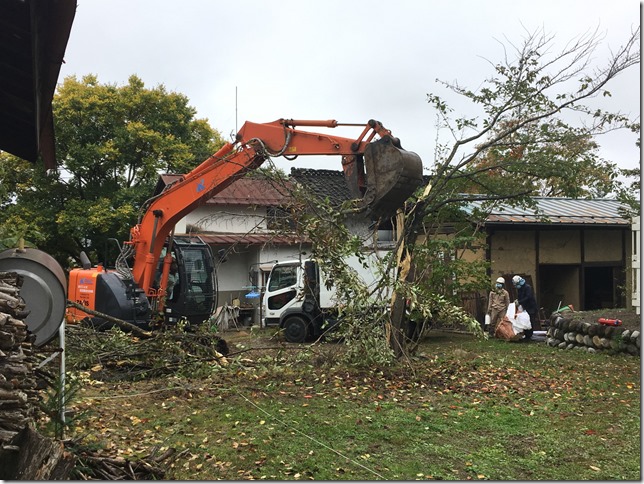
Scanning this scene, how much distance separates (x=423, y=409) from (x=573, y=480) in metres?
2.21

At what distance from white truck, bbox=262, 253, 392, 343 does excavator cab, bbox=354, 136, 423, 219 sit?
5.79m

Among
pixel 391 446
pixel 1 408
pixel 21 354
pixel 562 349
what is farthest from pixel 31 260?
pixel 562 349

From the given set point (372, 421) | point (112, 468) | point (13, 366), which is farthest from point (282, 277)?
point (13, 366)

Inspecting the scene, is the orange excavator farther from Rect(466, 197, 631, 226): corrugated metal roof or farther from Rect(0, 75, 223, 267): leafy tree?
Rect(0, 75, 223, 267): leafy tree

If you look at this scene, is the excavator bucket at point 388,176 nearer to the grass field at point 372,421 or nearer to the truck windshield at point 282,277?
the grass field at point 372,421

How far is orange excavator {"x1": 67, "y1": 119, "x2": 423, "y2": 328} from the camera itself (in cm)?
763

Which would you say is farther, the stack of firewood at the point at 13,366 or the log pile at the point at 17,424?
the stack of firewood at the point at 13,366

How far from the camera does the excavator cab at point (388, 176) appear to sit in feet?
24.3

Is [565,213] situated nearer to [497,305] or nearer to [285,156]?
[497,305]

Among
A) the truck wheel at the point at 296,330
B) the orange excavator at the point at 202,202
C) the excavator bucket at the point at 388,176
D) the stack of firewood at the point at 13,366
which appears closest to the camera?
the stack of firewood at the point at 13,366

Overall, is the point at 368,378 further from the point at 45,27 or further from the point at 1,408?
the point at 45,27

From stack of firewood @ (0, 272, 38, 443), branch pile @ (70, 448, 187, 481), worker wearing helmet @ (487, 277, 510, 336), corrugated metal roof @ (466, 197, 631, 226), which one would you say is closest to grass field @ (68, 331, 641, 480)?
branch pile @ (70, 448, 187, 481)

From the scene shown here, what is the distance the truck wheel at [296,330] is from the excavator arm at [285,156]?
13.2ft

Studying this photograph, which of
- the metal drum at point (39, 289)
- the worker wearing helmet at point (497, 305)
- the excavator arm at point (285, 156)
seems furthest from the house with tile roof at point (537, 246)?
the metal drum at point (39, 289)
